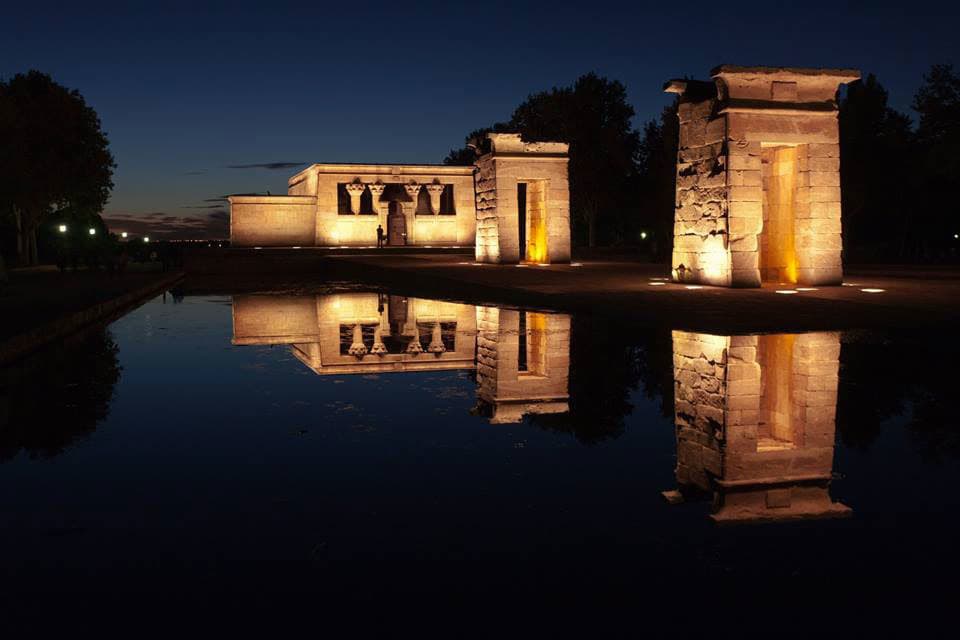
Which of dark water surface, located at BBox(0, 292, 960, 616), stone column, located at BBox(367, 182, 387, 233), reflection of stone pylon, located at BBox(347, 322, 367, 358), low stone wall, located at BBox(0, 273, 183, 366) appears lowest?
dark water surface, located at BBox(0, 292, 960, 616)

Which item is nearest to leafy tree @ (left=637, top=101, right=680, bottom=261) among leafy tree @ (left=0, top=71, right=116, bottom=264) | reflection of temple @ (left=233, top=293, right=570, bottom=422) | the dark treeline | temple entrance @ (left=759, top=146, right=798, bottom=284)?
the dark treeline

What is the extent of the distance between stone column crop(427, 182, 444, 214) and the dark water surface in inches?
1474

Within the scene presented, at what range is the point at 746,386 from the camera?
22.1 feet

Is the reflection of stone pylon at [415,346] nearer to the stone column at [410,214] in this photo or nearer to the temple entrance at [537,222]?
the temple entrance at [537,222]

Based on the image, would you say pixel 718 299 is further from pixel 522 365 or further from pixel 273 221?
pixel 273 221

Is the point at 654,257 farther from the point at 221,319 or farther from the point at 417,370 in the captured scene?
the point at 417,370

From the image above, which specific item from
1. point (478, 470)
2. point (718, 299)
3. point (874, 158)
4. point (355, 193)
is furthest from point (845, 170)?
point (478, 470)

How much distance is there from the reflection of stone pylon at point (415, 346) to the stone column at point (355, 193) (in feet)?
114

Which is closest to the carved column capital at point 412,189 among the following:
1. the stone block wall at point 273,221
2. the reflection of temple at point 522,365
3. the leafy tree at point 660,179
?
the stone block wall at point 273,221

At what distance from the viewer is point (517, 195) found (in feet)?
89.9

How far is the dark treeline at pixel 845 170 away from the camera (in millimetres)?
40719

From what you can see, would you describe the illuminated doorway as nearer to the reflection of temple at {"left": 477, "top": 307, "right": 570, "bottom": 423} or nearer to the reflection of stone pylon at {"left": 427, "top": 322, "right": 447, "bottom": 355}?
Answer: the reflection of temple at {"left": 477, "top": 307, "right": 570, "bottom": 423}

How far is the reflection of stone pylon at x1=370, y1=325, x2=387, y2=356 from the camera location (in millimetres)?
9758

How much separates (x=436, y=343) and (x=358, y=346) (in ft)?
3.43
